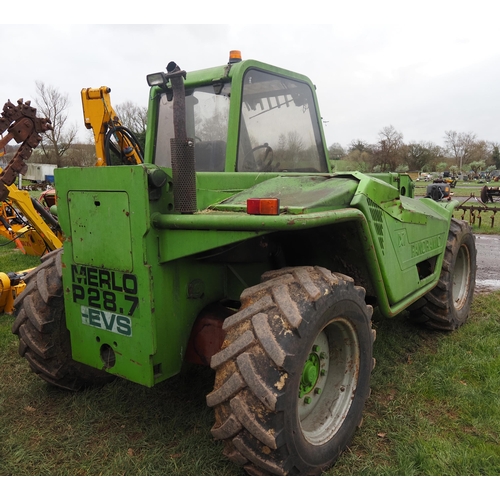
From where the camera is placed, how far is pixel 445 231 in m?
4.45

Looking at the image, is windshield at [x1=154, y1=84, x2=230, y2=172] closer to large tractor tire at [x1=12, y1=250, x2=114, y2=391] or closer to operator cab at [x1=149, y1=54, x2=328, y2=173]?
operator cab at [x1=149, y1=54, x2=328, y2=173]

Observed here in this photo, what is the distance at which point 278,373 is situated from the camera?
2117 millimetres

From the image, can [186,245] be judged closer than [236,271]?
Yes

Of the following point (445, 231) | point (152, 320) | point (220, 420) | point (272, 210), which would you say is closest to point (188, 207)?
point (272, 210)

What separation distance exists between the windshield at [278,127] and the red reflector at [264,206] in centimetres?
90

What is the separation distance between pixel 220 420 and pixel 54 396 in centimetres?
173

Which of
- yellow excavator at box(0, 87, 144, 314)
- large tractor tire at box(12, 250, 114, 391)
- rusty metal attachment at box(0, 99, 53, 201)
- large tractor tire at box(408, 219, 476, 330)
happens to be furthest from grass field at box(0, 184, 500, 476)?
rusty metal attachment at box(0, 99, 53, 201)

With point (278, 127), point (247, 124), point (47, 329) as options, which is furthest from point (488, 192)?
point (47, 329)

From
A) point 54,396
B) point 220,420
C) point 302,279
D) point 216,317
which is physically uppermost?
point 302,279

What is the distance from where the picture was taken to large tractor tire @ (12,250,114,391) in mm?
3047

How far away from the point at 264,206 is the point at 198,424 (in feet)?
5.12

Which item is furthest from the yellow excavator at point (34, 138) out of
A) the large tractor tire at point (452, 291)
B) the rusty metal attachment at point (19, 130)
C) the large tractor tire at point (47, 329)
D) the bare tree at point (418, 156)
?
the bare tree at point (418, 156)

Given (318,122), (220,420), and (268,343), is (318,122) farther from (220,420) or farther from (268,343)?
(220,420)

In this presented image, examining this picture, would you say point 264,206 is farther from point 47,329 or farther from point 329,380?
point 47,329
